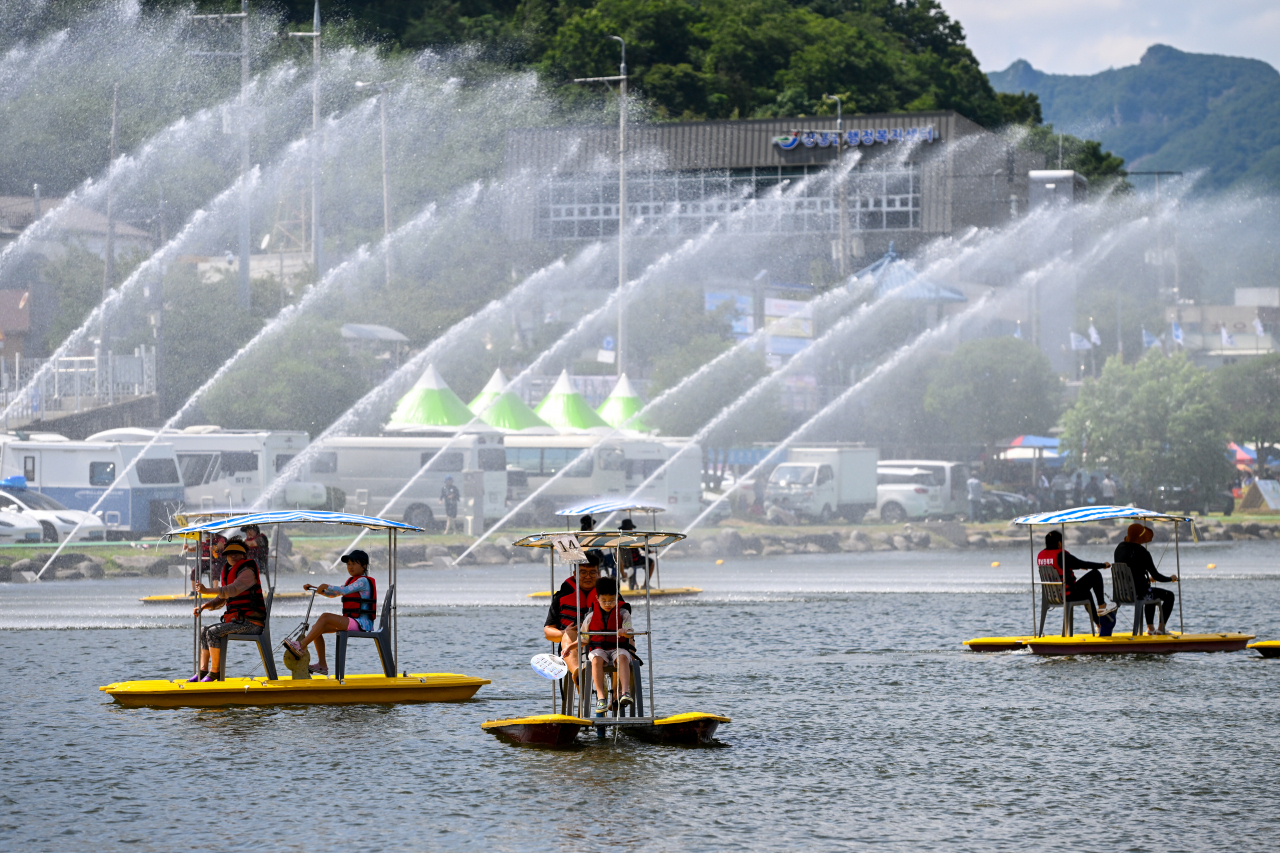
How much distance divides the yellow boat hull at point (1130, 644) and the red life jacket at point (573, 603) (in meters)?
10.5

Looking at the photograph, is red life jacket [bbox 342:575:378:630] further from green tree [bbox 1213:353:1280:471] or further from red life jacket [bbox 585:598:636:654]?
green tree [bbox 1213:353:1280:471]

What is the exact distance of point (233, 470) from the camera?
58.5 meters

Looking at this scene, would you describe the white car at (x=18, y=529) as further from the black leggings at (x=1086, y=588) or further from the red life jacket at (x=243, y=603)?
the black leggings at (x=1086, y=588)

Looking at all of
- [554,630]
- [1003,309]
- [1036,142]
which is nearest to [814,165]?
[1003,309]

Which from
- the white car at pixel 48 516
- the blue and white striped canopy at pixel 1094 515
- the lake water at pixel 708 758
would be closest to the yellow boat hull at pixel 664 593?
the lake water at pixel 708 758

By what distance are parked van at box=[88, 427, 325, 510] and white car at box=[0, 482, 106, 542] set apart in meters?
4.48

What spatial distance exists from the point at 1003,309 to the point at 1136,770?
352ft

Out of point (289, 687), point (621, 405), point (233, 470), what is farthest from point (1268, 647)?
point (621, 405)

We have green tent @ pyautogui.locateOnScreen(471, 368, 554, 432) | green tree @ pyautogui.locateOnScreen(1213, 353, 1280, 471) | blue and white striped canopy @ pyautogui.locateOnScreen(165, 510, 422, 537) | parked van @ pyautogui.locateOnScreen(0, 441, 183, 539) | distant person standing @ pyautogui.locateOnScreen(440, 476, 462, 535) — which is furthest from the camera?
green tree @ pyautogui.locateOnScreen(1213, 353, 1280, 471)

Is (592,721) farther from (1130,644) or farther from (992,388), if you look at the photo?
(992,388)

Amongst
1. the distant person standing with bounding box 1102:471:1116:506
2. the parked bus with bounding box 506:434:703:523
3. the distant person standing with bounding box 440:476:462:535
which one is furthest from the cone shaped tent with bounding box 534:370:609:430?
the distant person standing with bounding box 1102:471:1116:506

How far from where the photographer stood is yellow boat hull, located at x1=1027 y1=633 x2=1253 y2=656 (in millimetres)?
25781

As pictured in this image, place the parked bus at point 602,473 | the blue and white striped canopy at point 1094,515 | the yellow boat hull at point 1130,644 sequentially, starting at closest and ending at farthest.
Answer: the blue and white striped canopy at point 1094,515 < the yellow boat hull at point 1130,644 < the parked bus at point 602,473

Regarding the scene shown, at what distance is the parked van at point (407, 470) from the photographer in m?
62.9
